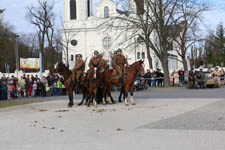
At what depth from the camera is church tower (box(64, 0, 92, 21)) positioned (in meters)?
82.9

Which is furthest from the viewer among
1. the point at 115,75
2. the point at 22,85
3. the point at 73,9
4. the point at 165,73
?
the point at 73,9

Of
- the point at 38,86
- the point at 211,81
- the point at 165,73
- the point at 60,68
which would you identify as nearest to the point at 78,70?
the point at 60,68

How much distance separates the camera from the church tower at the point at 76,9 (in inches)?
3265

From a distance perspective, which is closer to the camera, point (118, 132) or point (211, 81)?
point (118, 132)

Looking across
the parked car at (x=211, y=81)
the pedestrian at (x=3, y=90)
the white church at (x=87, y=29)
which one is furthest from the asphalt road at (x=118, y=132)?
the white church at (x=87, y=29)

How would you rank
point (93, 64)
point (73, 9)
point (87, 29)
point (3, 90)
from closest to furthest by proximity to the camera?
point (93, 64)
point (3, 90)
point (73, 9)
point (87, 29)

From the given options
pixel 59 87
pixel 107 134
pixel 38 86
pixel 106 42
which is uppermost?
pixel 106 42

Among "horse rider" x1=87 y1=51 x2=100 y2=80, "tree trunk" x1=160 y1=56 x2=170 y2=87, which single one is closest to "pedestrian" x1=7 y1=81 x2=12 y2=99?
"horse rider" x1=87 y1=51 x2=100 y2=80

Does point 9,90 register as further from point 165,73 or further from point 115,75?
point 165,73

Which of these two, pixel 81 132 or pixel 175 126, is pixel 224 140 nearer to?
pixel 175 126

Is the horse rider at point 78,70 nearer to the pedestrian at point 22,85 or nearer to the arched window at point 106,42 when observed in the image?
the pedestrian at point 22,85

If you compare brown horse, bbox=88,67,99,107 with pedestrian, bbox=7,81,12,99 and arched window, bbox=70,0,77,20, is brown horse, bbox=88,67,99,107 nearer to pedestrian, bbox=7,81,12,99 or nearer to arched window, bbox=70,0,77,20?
pedestrian, bbox=7,81,12,99

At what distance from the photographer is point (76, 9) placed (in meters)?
83.9

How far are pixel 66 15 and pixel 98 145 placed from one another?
78.8 m
